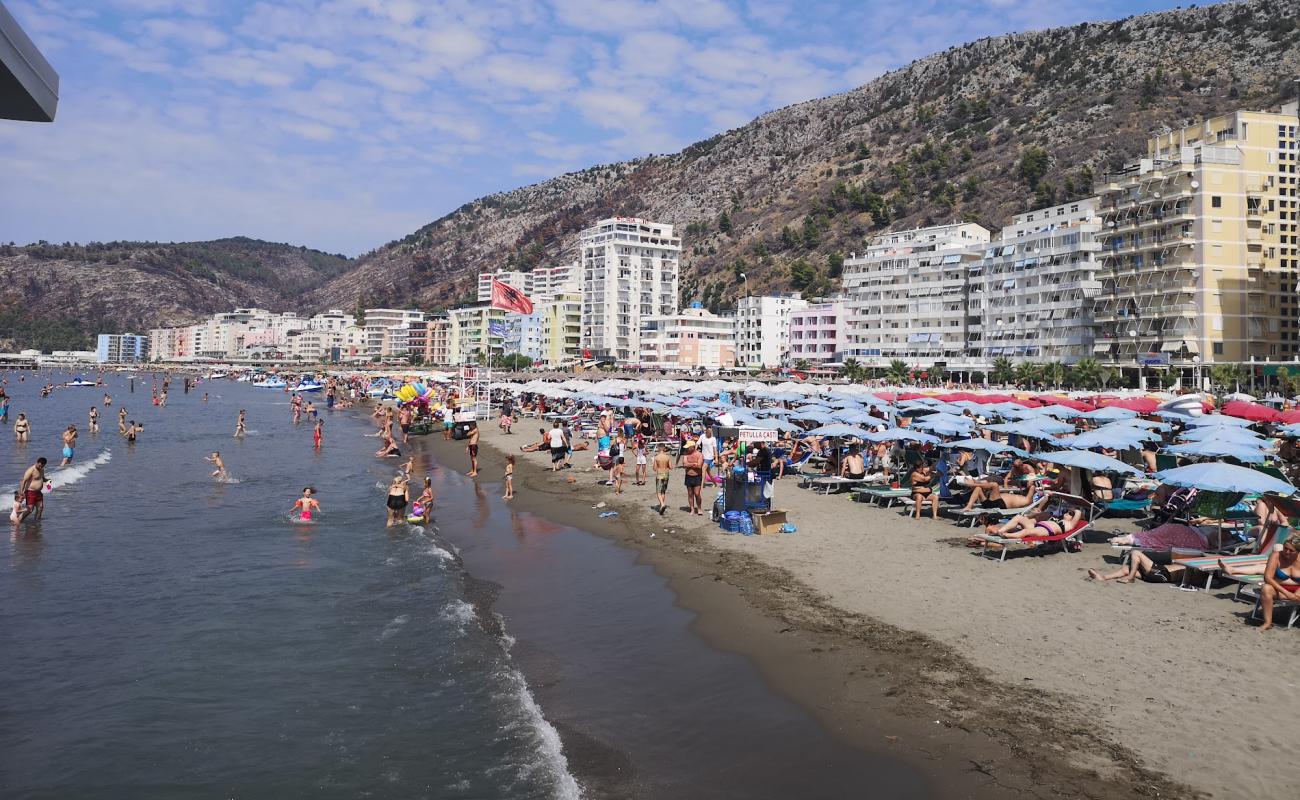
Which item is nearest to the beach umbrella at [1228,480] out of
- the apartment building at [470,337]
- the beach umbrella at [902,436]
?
the beach umbrella at [902,436]

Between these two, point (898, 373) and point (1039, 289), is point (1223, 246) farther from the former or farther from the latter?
point (898, 373)

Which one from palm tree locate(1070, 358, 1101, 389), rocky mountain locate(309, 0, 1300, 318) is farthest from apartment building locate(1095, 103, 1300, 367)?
rocky mountain locate(309, 0, 1300, 318)

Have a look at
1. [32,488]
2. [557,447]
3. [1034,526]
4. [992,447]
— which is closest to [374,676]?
[1034,526]

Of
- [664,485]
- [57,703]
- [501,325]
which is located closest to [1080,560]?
[664,485]

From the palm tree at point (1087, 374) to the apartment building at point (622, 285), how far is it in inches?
2732

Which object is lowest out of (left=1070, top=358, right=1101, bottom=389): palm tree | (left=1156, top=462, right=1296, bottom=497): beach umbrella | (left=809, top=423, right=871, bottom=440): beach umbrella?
(left=1156, top=462, right=1296, bottom=497): beach umbrella

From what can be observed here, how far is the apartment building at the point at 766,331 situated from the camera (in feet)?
377

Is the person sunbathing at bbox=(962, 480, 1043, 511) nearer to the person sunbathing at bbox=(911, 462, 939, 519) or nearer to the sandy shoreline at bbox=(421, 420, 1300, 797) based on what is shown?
the person sunbathing at bbox=(911, 462, 939, 519)

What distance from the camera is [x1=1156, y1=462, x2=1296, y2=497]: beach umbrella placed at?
452 inches

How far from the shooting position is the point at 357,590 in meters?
13.1

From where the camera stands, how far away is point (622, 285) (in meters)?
129

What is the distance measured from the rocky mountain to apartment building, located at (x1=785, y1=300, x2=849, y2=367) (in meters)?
31.0

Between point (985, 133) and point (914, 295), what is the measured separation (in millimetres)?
76645

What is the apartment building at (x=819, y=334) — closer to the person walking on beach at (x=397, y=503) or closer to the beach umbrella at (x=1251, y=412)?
the beach umbrella at (x=1251, y=412)
